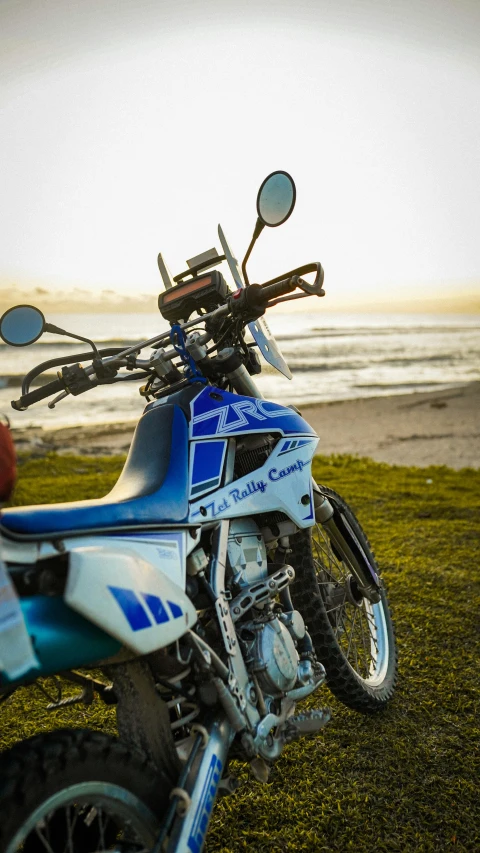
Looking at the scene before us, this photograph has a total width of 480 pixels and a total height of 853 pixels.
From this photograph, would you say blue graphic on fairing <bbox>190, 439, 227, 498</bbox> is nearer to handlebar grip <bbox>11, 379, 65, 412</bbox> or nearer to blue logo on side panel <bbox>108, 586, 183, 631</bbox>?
blue logo on side panel <bbox>108, 586, 183, 631</bbox>

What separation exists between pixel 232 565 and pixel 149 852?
82cm

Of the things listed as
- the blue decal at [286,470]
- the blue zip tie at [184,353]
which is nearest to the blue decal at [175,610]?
the blue decal at [286,470]

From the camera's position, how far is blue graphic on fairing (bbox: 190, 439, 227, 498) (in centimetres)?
202

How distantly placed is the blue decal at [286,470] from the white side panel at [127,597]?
718mm

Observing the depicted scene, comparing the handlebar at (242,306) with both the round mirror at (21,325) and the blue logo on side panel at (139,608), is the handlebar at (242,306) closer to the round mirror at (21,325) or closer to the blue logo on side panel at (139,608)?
the round mirror at (21,325)

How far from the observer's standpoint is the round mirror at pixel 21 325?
2.39 m

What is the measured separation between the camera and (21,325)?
2406 mm

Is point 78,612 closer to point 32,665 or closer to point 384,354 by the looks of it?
point 32,665

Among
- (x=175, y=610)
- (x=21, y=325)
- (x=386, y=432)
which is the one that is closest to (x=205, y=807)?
(x=175, y=610)

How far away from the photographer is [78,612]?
143 cm

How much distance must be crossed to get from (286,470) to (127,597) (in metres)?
0.99

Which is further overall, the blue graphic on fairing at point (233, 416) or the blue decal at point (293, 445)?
the blue decal at point (293, 445)

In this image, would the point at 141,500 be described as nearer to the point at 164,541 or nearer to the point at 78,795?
the point at 164,541

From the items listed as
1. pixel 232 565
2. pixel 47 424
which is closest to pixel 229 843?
pixel 232 565
